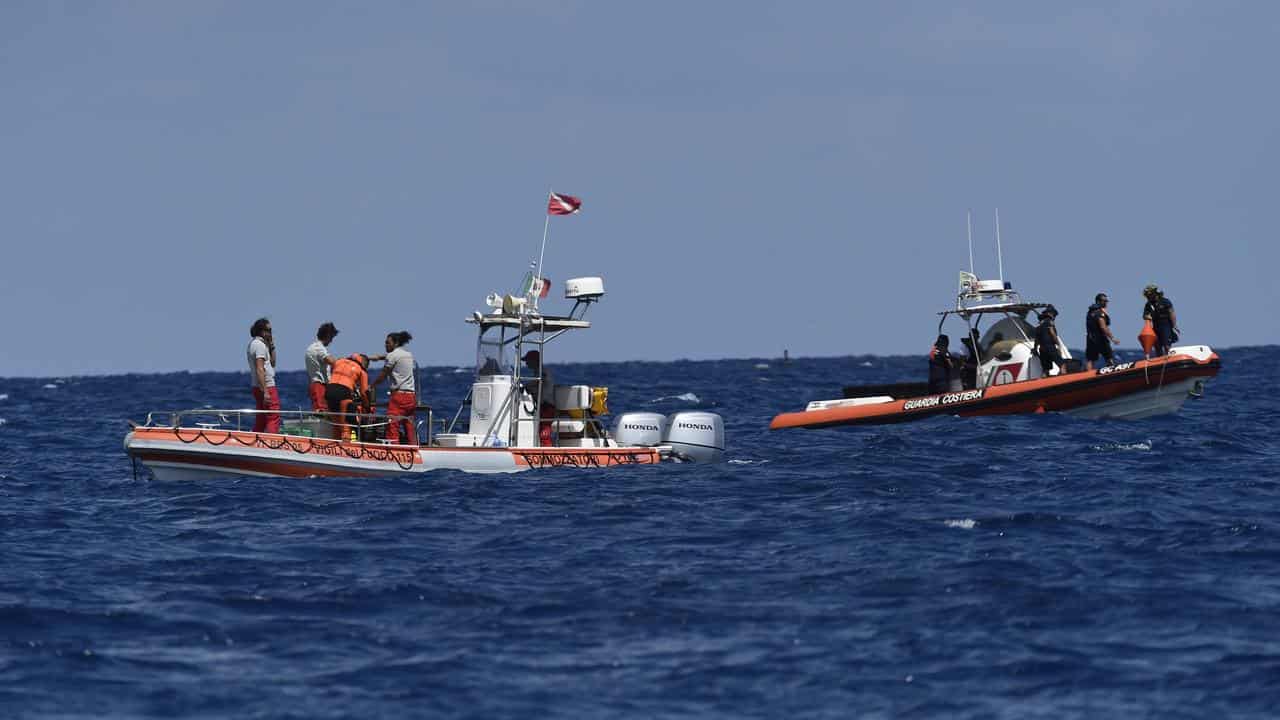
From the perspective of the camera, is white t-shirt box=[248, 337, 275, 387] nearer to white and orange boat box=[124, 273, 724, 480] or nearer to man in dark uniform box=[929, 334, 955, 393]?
white and orange boat box=[124, 273, 724, 480]

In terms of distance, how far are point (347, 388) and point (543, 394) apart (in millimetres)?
2703

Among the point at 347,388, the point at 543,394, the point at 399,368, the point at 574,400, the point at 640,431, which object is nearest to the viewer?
the point at 347,388

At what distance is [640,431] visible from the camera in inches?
833

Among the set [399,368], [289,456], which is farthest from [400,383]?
[289,456]

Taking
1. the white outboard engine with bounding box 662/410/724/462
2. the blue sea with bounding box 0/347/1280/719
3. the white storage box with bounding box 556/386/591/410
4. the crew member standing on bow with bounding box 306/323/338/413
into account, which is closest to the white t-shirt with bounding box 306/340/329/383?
the crew member standing on bow with bounding box 306/323/338/413

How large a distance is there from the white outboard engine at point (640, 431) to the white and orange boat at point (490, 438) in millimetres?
14

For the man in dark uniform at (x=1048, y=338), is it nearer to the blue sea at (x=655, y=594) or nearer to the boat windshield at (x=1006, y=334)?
the boat windshield at (x=1006, y=334)

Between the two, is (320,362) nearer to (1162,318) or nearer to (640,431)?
(640,431)

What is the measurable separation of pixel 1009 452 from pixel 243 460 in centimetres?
1138

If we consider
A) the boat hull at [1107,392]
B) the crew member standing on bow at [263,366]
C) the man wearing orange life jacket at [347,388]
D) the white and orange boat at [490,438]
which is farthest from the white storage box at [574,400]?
the boat hull at [1107,392]

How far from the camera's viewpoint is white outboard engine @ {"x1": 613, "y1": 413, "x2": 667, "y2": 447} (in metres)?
21.1

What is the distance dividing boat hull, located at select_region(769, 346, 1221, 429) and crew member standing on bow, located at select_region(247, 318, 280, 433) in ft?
47.9

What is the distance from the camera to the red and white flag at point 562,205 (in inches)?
818

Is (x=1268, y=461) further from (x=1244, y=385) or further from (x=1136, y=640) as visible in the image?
(x=1244, y=385)
